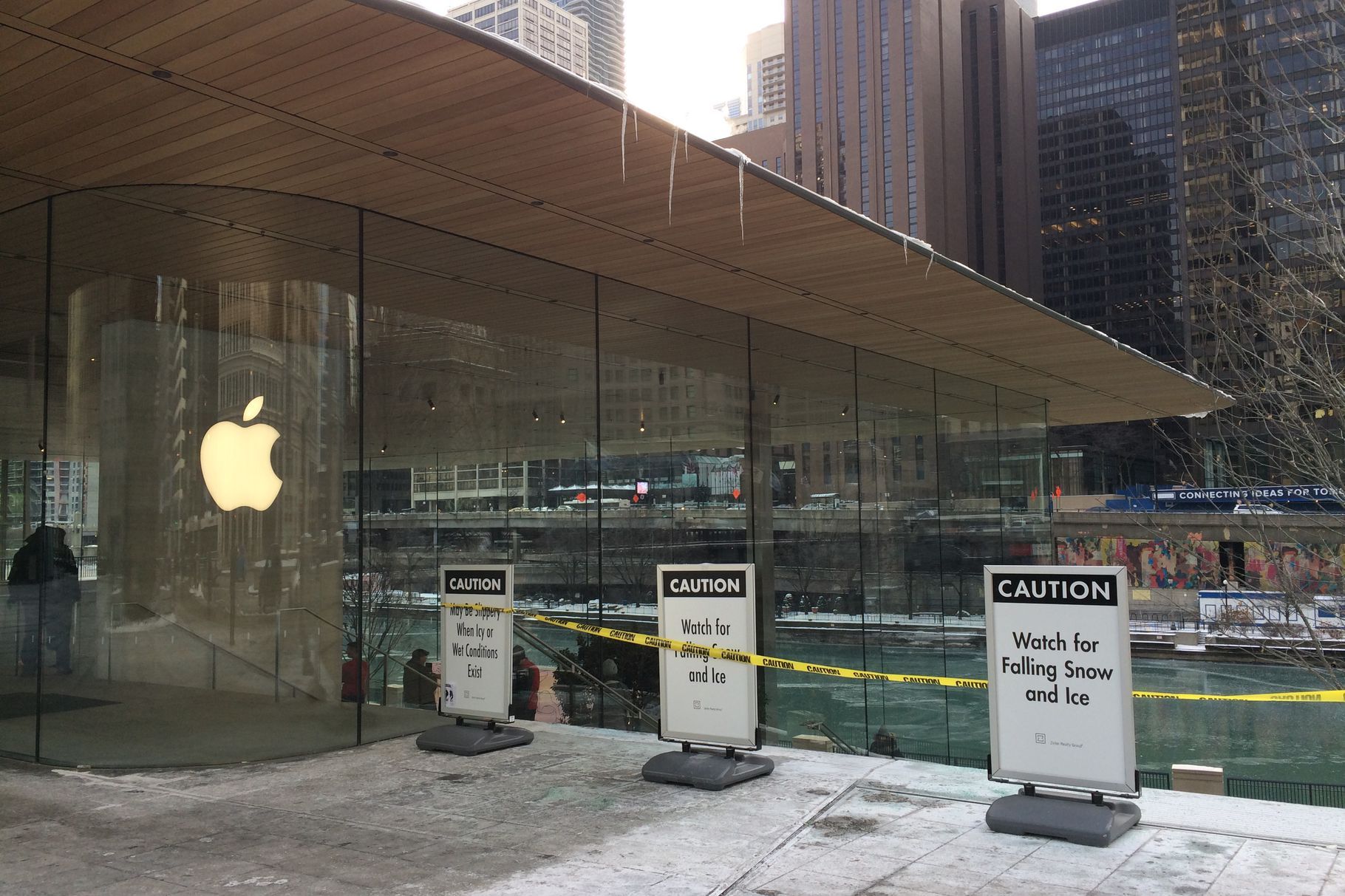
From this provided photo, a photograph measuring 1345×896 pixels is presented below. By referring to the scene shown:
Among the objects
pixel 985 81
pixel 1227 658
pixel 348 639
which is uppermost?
pixel 985 81

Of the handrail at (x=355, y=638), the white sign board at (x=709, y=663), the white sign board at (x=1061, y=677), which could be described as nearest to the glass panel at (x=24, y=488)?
the handrail at (x=355, y=638)

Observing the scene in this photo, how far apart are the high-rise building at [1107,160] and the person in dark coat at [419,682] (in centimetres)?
11249

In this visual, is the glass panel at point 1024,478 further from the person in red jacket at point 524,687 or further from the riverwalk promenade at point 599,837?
the riverwalk promenade at point 599,837

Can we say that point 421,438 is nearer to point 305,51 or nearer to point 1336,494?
point 305,51

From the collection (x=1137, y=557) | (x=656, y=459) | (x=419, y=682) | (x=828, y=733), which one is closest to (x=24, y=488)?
(x=419, y=682)

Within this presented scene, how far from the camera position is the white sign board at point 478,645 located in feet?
28.4

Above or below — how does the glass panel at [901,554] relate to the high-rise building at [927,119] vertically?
below

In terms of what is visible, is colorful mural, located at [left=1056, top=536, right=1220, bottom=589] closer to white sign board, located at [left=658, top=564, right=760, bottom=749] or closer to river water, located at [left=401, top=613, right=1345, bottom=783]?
river water, located at [left=401, top=613, right=1345, bottom=783]

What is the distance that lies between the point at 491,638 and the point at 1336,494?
785 cm

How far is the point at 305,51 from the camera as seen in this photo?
6238mm

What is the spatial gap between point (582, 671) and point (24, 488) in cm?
562

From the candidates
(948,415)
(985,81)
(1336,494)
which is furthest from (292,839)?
(985,81)

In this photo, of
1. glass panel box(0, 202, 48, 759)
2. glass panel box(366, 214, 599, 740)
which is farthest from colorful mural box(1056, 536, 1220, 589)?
glass panel box(0, 202, 48, 759)

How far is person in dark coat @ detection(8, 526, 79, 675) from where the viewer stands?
8867 mm
